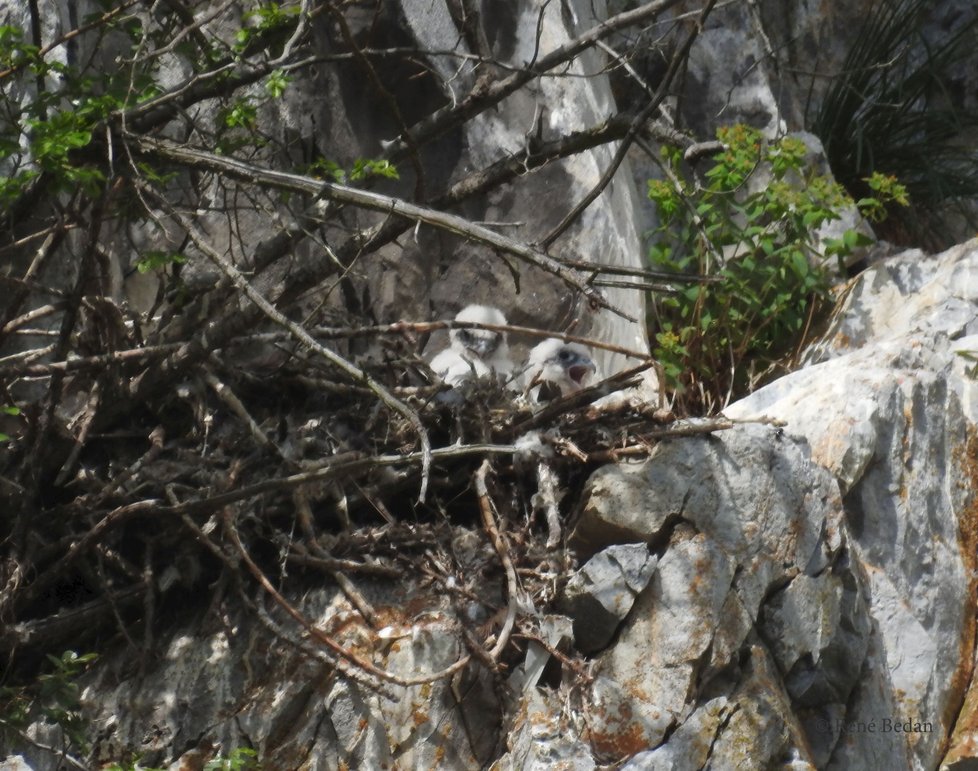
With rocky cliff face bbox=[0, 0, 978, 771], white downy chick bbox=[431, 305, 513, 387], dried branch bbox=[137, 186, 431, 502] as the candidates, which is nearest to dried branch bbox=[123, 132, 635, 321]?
dried branch bbox=[137, 186, 431, 502]

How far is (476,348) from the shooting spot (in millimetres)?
5492

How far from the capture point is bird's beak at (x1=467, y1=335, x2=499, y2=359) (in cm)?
546

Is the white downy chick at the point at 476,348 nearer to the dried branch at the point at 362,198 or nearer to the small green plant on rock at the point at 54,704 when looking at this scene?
the dried branch at the point at 362,198

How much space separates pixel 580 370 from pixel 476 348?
43cm

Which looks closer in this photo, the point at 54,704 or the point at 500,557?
the point at 54,704

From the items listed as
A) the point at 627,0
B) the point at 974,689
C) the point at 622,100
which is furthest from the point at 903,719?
the point at 627,0

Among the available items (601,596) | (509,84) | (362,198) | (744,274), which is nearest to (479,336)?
(744,274)

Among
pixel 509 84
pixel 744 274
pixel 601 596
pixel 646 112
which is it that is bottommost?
pixel 601 596

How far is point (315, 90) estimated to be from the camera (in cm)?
516

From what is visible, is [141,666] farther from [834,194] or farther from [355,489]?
[834,194]

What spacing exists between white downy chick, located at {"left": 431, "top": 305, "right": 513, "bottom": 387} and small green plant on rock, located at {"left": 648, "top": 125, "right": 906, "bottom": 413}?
0.66 metres

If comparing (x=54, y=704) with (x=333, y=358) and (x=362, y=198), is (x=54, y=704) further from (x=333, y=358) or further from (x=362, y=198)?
(x=362, y=198)

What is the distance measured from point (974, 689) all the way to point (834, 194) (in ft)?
6.85

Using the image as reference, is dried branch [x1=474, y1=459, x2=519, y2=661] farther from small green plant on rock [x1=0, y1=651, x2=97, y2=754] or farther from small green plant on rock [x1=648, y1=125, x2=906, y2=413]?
small green plant on rock [x1=648, y1=125, x2=906, y2=413]
